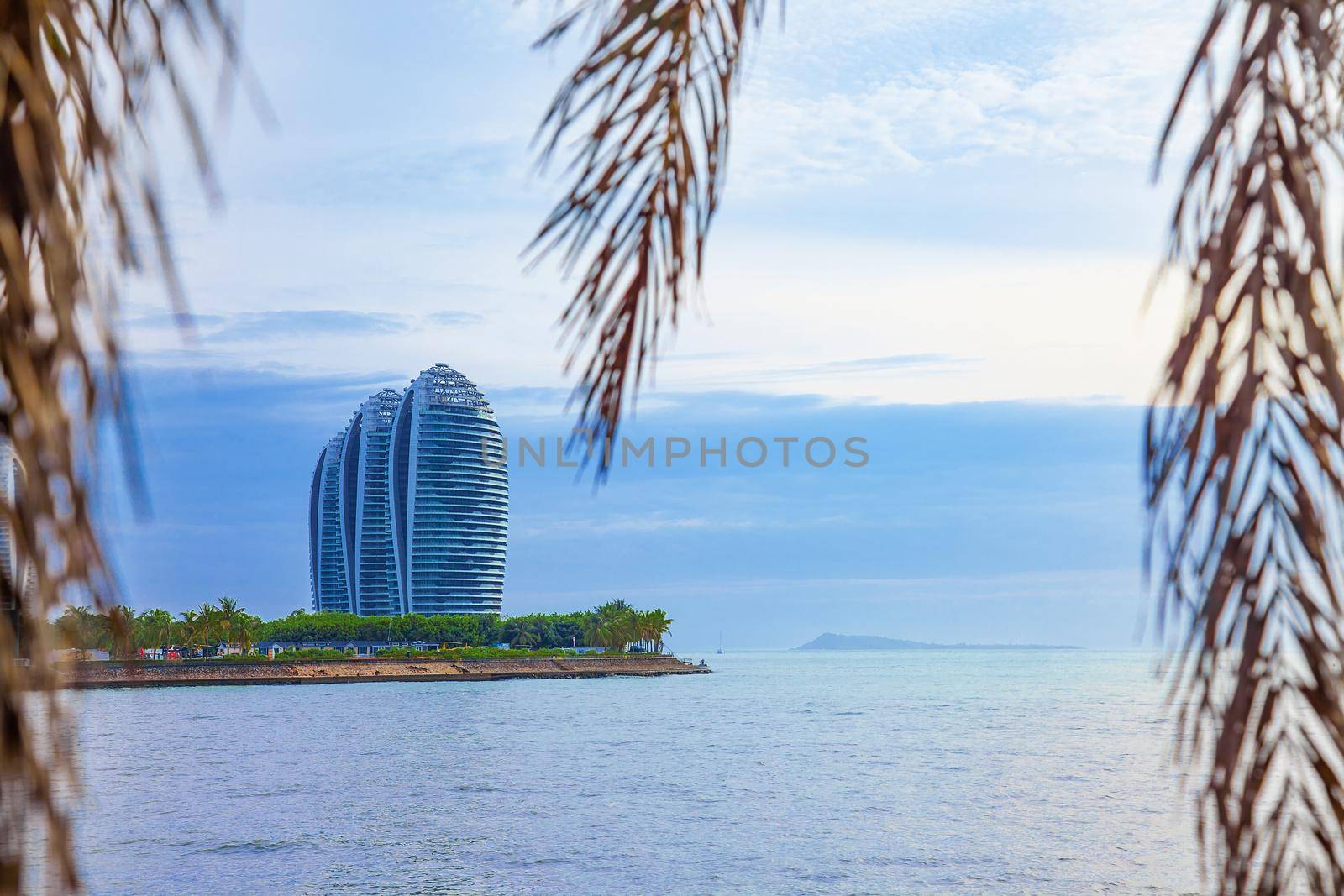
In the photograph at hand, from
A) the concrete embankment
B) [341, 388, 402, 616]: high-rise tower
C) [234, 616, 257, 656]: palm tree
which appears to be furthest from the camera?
[341, 388, 402, 616]: high-rise tower

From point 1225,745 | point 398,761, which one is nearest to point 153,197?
point 1225,745

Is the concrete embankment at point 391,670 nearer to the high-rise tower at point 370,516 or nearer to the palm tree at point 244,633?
the palm tree at point 244,633

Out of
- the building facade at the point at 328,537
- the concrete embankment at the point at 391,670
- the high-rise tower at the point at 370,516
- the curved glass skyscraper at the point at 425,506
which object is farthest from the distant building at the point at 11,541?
the building facade at the point at 328,537

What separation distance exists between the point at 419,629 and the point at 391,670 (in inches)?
502

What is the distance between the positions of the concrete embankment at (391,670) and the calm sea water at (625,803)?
1650 cm

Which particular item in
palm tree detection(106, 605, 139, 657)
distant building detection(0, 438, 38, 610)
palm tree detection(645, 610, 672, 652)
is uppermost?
distant building detection(0, 438, 38, 610)

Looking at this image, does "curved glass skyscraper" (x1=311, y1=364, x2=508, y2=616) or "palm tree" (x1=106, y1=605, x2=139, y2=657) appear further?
"curved glass skyscraper" (x1=311, y1=364, x2=508, y2=616)

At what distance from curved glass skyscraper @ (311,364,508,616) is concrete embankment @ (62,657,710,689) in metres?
18.1

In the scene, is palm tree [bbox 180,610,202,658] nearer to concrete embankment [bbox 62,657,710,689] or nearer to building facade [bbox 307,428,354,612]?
concrete embankment [bbox 62,657,710,689]

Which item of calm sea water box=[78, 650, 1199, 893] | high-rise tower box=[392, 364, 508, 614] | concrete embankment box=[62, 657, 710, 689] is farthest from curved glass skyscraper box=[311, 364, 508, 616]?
calm sea water box=[78, 650, 1199, 893]

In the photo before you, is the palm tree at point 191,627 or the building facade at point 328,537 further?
the building facade at point 328,537

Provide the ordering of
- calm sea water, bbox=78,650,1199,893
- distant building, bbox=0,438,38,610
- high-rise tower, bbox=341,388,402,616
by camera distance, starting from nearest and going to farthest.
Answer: distant building, bbox=0,438,38,610, calm sea water, bbox=78,650,1199,893, high-rise tower, bbox=341,388,402,616

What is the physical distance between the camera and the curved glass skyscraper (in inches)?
5261

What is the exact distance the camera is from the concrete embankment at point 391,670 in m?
97.4
